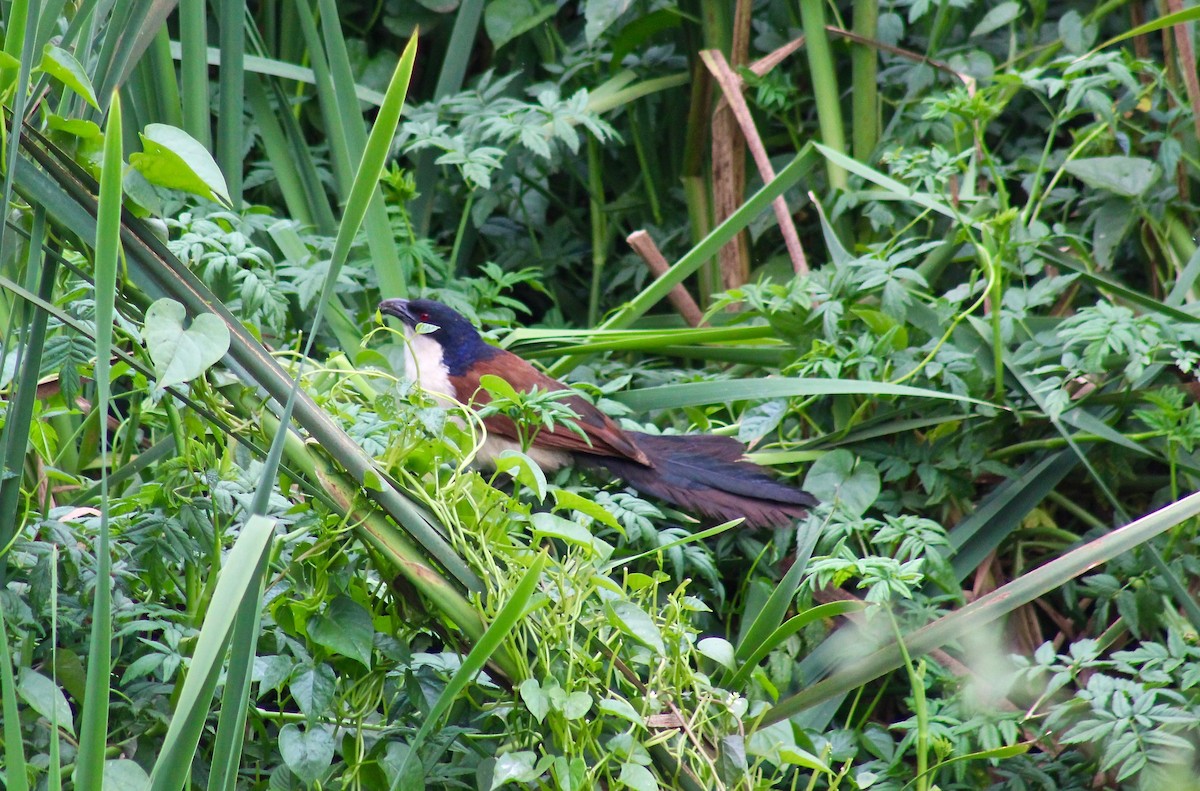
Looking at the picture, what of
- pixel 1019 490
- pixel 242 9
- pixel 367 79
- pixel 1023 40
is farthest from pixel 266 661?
pixel 1023 40

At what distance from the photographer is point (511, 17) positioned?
12.5 feet

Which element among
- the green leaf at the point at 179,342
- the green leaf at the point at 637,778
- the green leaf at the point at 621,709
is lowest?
the green leaf at the point at 637,778

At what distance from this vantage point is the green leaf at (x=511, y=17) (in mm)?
3768

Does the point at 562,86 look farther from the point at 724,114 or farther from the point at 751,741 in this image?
the point at 751,741

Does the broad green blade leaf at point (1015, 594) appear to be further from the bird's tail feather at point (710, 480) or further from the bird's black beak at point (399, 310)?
the bird's black beak at point (399, 310)

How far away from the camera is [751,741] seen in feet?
5.40

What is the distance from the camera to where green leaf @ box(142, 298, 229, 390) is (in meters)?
1.20

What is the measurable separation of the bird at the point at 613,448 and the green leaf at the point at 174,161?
3.76 ft

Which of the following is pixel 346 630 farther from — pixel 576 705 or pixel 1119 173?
pixel 1119 173

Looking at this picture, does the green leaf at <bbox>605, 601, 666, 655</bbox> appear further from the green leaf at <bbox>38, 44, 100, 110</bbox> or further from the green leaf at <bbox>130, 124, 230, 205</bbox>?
the green leaf at <bbox>38, 44, 100, 110</bbox>

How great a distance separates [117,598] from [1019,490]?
1.94 m

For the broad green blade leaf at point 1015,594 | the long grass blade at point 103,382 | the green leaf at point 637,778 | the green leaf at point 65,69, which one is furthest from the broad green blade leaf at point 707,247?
the long grass blade at point 103,382

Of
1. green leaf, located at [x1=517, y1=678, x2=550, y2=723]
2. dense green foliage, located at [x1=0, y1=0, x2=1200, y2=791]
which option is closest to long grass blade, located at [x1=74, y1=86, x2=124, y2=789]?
dense green foliage, located at [x1=0, y1=0, x2=1200, y2=791]

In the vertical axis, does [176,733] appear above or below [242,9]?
below
